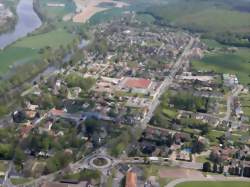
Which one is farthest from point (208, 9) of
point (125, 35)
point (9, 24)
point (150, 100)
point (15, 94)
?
point (15, 94)

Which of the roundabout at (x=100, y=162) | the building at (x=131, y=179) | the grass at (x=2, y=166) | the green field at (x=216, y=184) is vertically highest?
the building at (x=131, y=179)

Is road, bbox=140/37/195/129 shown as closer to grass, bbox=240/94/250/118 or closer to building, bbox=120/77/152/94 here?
building, bbox=120/77/152/94

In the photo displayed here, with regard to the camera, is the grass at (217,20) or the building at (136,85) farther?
the grass at (217,20)

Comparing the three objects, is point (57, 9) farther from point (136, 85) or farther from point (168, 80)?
point (136, 85)

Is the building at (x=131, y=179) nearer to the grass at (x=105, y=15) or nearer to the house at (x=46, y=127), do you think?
the house at (x=46, y=127)

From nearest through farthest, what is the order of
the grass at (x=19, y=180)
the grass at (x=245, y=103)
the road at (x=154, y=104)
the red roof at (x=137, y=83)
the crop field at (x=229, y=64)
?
the grass at (x=19, y=180) → the road at (x=154, y=104) → the grass at (x=245, y=103) → the red roof at (x=137, y=83) → the crop field at (x=229, y=64)

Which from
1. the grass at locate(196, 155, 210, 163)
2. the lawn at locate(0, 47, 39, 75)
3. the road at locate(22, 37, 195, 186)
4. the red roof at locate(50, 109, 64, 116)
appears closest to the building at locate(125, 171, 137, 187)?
the road at locate(22, 37, 195, 186)

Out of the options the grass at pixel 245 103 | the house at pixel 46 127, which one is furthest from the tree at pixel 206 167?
the house at pixel 46 127

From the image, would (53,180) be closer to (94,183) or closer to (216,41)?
(94,183)
